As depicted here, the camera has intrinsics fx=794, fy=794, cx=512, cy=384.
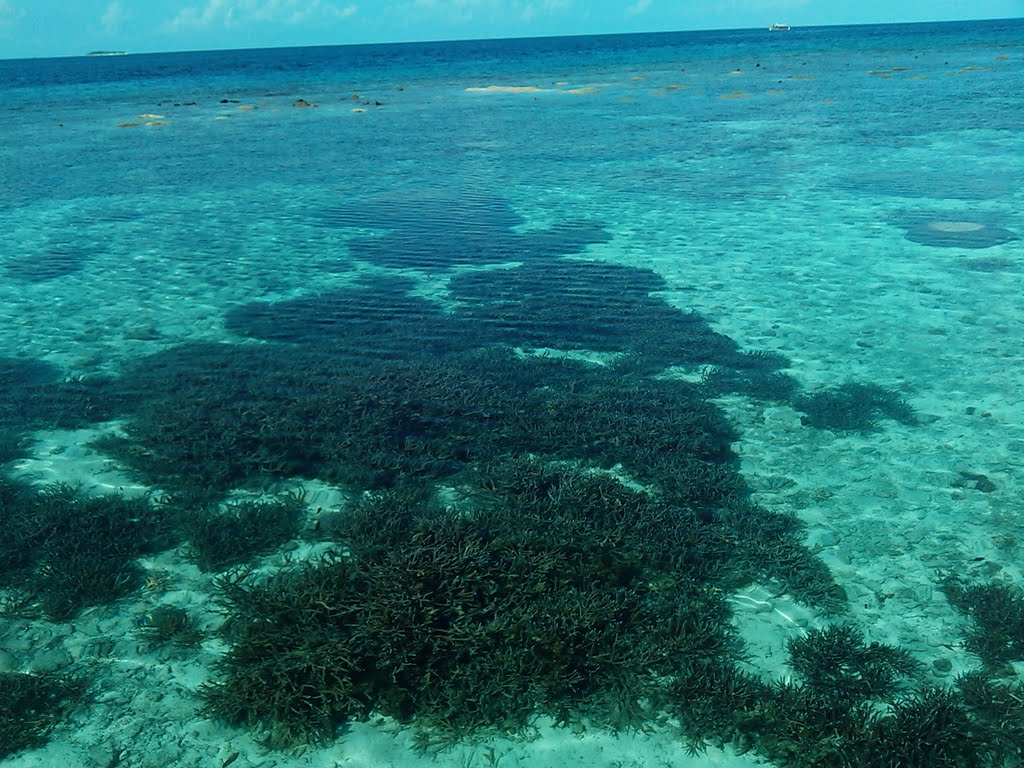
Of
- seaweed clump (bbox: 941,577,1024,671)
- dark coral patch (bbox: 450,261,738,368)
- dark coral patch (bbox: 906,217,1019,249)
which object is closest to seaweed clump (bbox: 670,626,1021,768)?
seaweed clump (bbox: 941,577,1024,671)

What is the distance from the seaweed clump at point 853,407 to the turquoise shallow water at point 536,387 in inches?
2.4

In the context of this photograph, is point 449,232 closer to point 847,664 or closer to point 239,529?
point 239,529

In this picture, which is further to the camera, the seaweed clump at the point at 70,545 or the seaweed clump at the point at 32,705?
the seaweed clump at the point at 70,545

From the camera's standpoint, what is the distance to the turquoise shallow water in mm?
7441

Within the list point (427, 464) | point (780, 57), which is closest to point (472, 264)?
point (427, 464)

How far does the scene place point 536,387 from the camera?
12.8 meters

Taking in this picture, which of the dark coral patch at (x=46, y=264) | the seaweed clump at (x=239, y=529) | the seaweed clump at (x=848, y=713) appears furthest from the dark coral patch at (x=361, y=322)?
the seaweed clump at (x=848, y=713)

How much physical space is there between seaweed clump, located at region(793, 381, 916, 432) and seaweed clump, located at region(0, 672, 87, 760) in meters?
9.78

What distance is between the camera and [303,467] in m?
10.5

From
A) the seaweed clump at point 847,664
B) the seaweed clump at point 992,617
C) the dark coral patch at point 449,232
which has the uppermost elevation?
the dark coral patch at point 449,232

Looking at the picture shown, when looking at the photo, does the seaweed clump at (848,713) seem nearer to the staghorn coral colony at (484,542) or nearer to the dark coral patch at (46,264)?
the staghorn coral colony at (484,542)

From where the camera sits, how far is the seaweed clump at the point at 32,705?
6.52 meters

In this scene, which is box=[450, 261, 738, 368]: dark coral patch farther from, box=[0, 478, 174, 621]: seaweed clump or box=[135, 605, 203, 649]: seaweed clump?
box=[135, 605, 203, 649]: seaweed clump

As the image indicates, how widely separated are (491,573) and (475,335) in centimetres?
761
